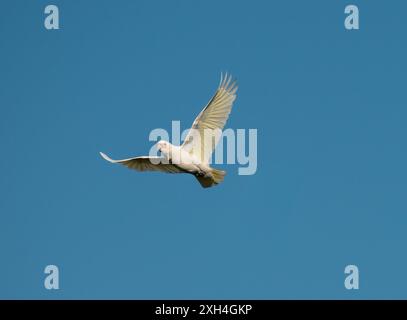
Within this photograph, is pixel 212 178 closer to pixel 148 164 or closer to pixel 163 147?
pixel 163 147

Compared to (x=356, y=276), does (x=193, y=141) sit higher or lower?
higher

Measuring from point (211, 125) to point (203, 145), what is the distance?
0.65 meters

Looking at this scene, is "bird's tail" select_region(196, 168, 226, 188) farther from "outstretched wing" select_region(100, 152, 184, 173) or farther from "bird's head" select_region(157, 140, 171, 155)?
"bird's head" select_region(157, 140, 171, 155)

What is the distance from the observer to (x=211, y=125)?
123ft

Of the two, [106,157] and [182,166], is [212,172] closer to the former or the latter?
[182,166]

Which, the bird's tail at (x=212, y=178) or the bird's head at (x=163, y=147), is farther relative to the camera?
the bird's tail at (x=212, y=178)

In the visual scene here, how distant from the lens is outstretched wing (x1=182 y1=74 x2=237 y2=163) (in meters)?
37.3

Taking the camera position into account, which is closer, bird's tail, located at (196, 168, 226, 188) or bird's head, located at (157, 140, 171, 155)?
bird's head, located at (157, 140, 171, 155)

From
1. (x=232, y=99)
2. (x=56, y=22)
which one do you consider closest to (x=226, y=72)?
(x=232, y=99)

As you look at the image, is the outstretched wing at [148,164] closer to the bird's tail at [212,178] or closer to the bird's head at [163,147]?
the bird's head at [163,147]

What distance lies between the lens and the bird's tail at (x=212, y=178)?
37625 millimetres
